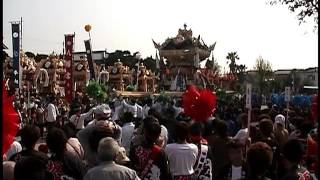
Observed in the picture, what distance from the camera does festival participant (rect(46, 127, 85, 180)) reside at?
5297 millimetres

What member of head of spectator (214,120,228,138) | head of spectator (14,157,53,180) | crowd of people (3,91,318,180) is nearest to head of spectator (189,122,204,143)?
crowd of people (3,91,318,180)

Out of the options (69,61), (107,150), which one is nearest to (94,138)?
(107,150)

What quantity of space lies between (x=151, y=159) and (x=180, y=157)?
0.48m

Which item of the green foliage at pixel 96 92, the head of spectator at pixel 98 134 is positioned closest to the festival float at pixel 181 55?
the green foliage at pixel 96 92

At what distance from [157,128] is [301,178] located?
1752 millimetres

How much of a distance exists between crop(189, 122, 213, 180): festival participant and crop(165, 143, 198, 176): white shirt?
0.55 feet

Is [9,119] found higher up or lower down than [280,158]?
higher up

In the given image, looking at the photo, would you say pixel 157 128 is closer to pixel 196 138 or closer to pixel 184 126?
pixel 184 126

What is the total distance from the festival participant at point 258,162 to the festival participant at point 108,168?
3.50 ft

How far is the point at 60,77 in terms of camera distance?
43.0m

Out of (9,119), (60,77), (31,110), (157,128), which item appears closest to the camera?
(9,119)

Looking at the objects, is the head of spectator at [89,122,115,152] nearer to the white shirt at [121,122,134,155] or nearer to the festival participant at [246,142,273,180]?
the festival participant at [246,142,273,180]

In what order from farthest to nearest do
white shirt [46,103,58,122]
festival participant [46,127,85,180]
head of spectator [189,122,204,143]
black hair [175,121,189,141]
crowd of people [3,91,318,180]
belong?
white shirt [46,103,58,122] → head of spectator [189,122,204,143] → black hair [175,121,189,141] → festival participant [46,127,85,180] → crowd of people [3,91,318,180]

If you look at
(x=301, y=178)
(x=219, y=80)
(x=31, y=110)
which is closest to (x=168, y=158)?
(x=301, y=178)
